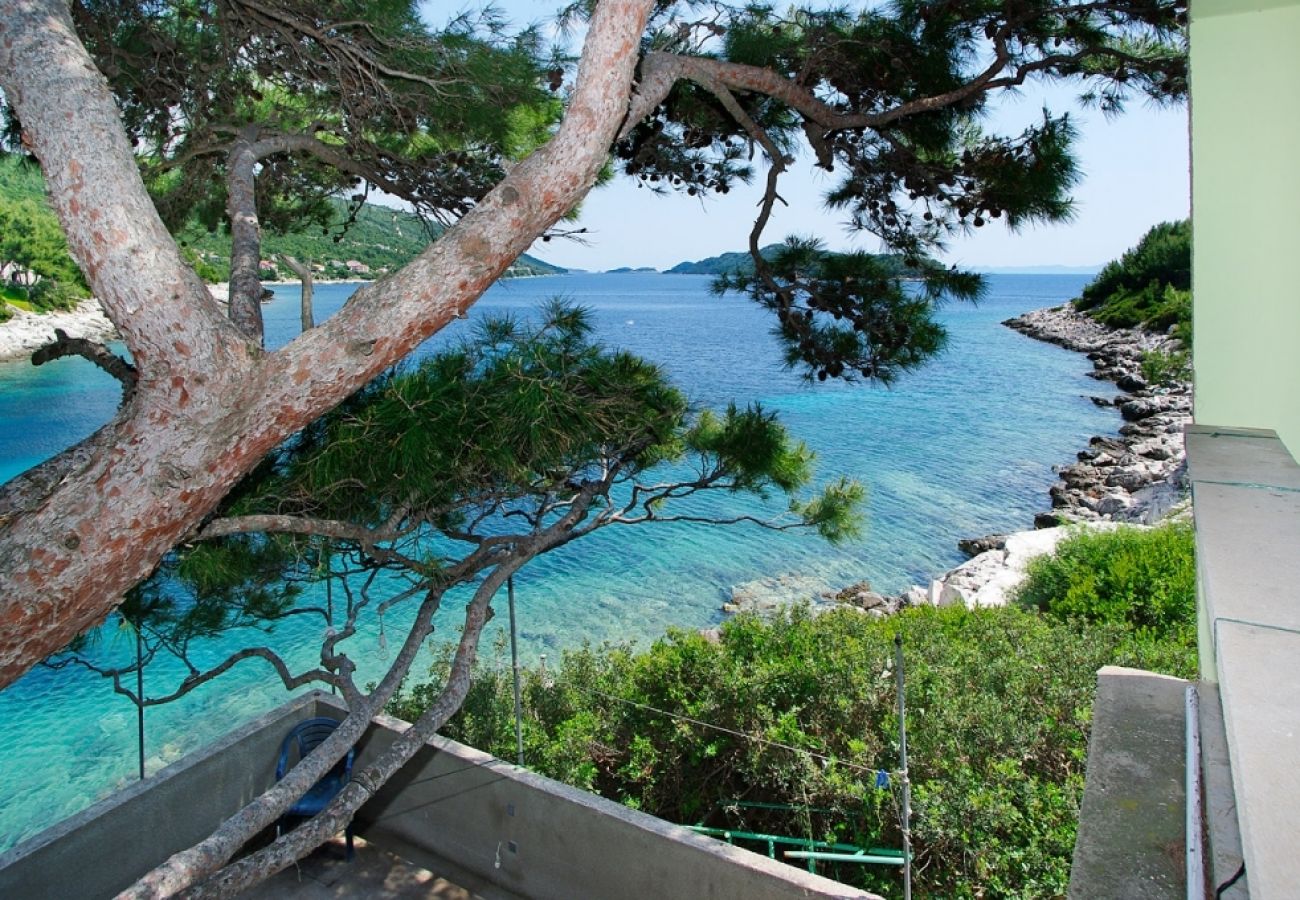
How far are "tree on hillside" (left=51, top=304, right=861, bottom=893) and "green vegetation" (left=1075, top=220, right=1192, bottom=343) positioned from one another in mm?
21186

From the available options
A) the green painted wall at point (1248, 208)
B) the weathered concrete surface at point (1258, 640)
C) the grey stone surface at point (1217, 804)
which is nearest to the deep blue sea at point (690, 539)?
the green painted wall at point (1248, 208)

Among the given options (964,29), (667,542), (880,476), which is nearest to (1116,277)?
(880,476)

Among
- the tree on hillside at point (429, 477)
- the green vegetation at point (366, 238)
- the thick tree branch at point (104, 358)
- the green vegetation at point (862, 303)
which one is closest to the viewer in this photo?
the thick tree branch at point (104, 358)

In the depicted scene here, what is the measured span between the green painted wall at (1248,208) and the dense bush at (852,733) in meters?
2.39

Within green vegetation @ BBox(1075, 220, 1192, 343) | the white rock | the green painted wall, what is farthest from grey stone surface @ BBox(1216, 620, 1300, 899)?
green vegetation @ BBox(1075, 220, 1192, 343)

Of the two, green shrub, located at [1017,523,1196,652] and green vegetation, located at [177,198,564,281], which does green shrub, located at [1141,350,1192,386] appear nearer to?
green shrub, located at [1017,523,1196,652]

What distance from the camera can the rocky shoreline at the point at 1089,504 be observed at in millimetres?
8750

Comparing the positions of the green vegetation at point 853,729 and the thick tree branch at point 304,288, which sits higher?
the thick tree branch at point 304,288

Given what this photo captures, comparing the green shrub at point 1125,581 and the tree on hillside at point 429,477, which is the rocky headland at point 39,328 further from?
the green shrub at point 1125,581

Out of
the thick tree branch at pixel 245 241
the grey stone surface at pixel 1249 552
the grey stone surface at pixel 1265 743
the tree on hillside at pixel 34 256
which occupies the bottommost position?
the grey stone surface at pixel 1249 552

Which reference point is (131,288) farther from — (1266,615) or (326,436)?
(1266,615)

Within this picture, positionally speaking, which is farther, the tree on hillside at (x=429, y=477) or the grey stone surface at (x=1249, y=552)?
the tree on hillside at (x=429, y=477)

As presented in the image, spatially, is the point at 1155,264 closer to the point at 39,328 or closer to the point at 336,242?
the point at 336,242

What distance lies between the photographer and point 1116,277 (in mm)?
31156
